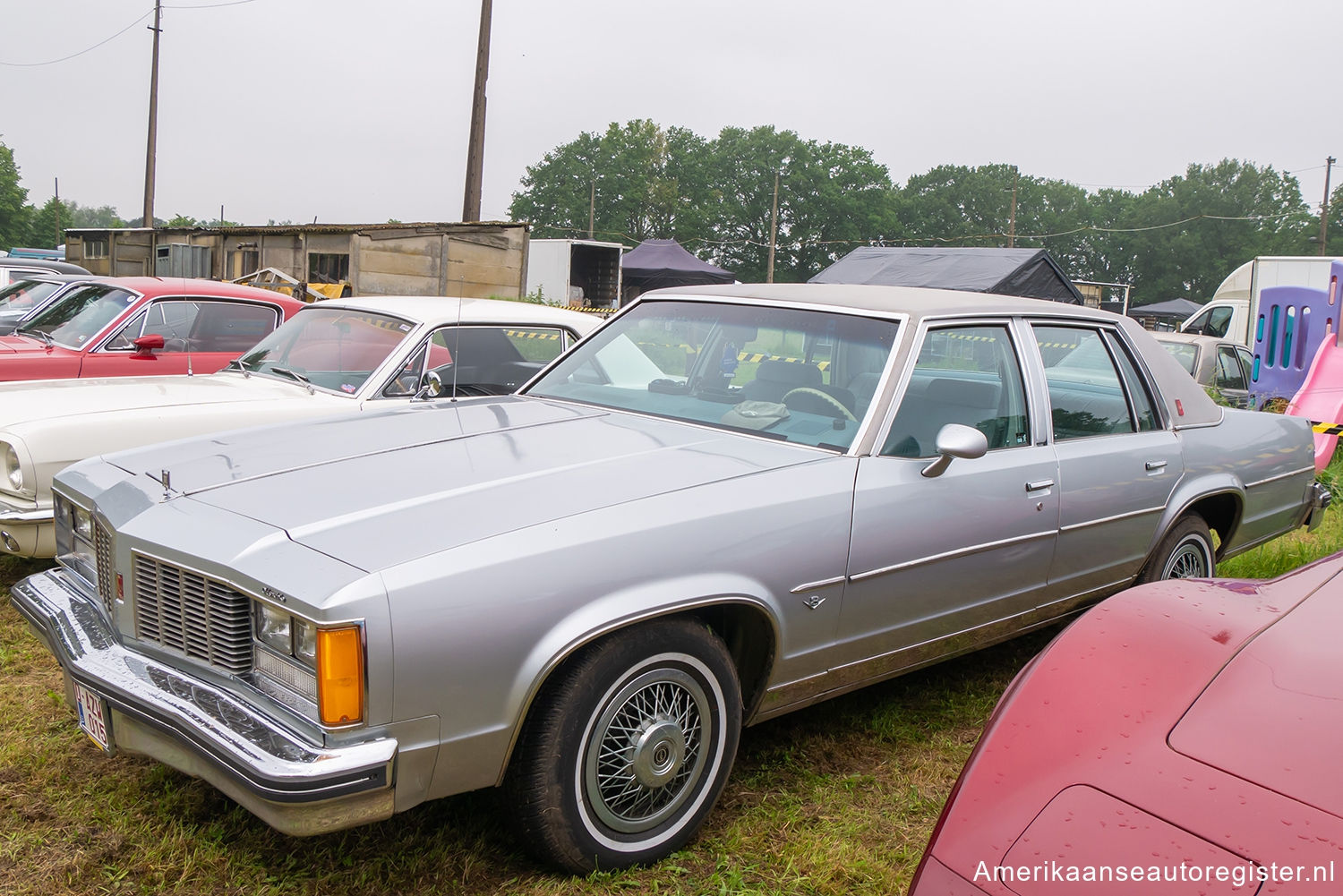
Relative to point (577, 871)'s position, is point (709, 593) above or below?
above

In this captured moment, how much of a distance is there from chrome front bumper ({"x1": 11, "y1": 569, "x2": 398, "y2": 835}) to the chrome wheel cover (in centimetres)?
55

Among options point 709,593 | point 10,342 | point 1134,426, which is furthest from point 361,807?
point 10,342

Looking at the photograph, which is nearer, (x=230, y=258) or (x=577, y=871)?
(x=577, y=871)

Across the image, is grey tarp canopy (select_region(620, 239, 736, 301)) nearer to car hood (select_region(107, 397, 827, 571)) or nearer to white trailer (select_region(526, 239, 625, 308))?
white trailer (select_region(526, 239, 625, 308))

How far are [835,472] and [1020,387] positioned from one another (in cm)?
113

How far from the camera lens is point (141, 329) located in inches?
279

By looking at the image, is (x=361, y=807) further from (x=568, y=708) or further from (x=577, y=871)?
(x=577, y=871)

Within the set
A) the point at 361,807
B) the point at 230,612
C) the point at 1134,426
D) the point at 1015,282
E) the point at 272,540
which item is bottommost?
the point at 361,807

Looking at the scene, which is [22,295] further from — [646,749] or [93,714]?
[646,749]

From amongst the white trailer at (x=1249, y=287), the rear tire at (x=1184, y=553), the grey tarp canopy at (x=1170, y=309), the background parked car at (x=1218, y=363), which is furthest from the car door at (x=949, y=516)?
the grey tarp canopy at (x=1170, y=309)

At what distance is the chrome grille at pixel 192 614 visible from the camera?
2.34m

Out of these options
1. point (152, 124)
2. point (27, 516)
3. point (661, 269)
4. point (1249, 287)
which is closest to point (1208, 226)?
point (661, 269)

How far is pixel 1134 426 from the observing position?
4172mm

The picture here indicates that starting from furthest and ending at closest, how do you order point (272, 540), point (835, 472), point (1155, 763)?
point (835, 472) → point (272, 540) → point (1155, 763)
